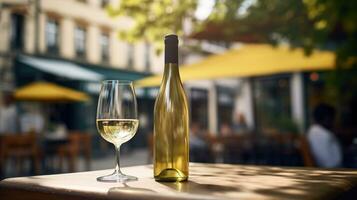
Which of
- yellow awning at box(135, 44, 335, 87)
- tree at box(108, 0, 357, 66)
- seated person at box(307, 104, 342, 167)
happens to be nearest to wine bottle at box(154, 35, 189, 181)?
seated person at box(307, 104, 342, 167)

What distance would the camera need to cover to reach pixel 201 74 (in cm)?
791

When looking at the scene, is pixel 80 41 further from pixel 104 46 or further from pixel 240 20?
pixel 240 20

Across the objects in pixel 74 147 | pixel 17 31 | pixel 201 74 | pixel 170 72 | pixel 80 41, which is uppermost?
pixel 80 41

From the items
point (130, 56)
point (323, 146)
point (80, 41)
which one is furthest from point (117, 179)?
point (130, 56)

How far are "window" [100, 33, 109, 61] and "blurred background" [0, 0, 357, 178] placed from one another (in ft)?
0.20

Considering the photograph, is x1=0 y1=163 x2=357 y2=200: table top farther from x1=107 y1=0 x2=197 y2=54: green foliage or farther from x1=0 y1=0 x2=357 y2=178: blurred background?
x1=107 y1=0 x2=197 y2=54: green foliage

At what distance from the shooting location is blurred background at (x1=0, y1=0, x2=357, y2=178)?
5.68 meters

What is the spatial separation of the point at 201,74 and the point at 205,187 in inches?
264

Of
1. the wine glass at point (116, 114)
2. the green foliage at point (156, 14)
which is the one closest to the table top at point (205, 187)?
the wine glass at point (116, 114)

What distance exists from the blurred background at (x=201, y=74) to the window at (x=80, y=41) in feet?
0.23

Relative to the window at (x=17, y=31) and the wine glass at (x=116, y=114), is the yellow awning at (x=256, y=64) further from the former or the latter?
the window at (x=17, y=31)

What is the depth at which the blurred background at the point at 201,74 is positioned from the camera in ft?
18.6

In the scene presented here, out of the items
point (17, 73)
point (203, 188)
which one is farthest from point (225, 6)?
point (17, 73)

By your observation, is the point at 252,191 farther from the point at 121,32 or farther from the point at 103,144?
the point at 103,144
